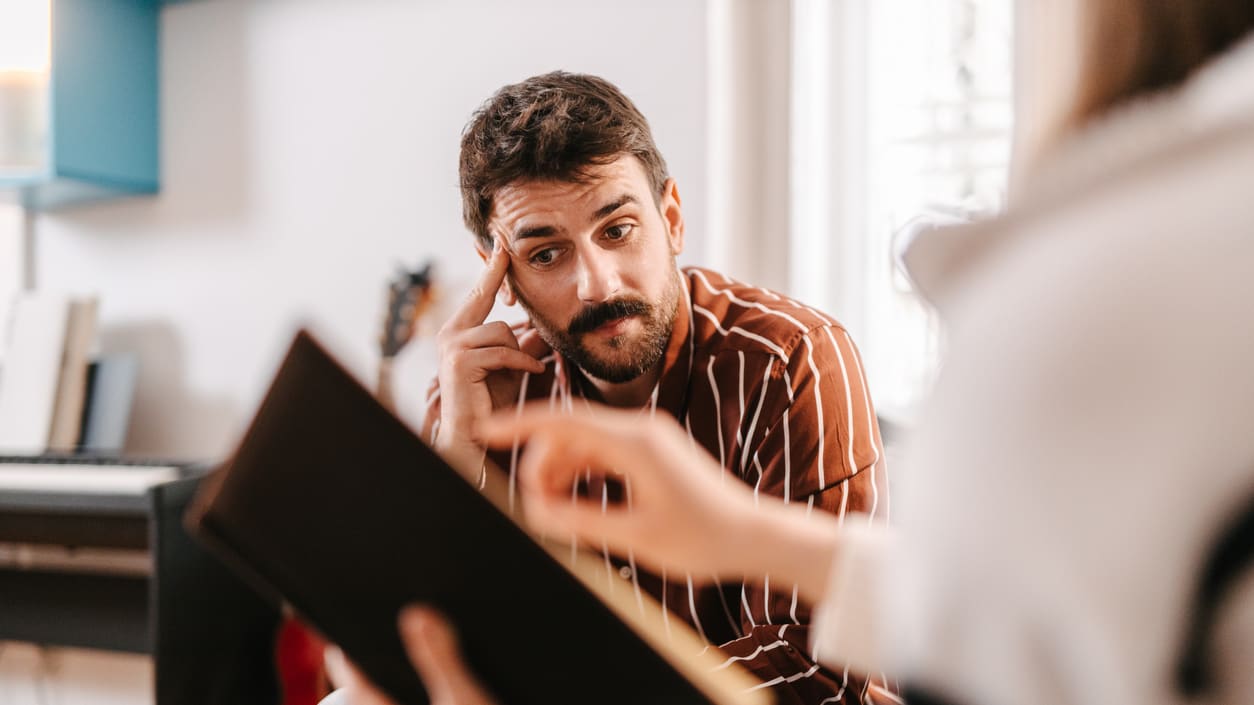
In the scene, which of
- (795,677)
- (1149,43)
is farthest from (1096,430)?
(795,677)

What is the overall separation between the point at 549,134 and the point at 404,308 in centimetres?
96

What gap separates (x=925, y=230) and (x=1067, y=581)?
131mm

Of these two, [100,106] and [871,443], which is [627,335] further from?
[100,106]

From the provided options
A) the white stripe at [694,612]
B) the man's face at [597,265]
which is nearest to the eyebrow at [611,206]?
the man's face at [597,265]

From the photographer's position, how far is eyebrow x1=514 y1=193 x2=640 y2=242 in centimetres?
95

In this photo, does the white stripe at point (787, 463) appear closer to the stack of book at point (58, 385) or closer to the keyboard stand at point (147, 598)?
the keyboard stand at point (147, 598)

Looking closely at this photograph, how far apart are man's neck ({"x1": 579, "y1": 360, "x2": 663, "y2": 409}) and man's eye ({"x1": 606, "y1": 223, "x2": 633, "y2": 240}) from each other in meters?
0.17

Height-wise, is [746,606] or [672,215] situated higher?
[672,215]

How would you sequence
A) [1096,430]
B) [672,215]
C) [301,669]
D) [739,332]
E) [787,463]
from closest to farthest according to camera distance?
[1096,430], [787,463], [739,332], [672,215], [301,669]

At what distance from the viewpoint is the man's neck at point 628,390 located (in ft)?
3.37

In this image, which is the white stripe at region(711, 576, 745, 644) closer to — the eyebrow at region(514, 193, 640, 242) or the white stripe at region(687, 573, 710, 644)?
the white stripe at region(687, 573, 710, 644)

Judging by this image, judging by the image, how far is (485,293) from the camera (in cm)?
101

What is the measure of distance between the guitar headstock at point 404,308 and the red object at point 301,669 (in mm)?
613

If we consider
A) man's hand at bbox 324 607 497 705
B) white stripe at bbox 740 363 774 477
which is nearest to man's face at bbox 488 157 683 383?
white stripe at bbox 740 363 774 477
